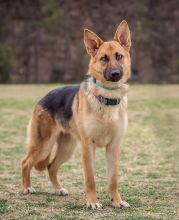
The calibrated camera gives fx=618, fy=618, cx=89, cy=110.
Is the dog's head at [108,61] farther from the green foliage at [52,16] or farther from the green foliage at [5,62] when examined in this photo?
the green foliage at [52,16]

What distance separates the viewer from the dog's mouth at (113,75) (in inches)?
235

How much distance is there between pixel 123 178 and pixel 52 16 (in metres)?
22.5

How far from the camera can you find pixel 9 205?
6070 mm

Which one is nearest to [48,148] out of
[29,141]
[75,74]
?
[29,141]

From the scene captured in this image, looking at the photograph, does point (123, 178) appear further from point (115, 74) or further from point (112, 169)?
point (115, 74)

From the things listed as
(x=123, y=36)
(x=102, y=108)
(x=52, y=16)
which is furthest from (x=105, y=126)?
(x=52, y=16)

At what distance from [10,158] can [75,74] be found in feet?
66.9

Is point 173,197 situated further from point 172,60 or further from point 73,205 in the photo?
point 172,60

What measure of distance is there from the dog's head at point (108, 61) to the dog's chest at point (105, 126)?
341 millimetres

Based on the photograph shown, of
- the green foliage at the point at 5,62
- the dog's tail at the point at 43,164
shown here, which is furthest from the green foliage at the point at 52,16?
the dog's tail at the point at 43,164

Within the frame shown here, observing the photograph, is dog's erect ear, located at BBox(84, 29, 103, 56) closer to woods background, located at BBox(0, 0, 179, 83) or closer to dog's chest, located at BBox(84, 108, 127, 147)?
dog's chest, located at BBox(84, 108, 127, 147)

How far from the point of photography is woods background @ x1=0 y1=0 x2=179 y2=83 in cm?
2934

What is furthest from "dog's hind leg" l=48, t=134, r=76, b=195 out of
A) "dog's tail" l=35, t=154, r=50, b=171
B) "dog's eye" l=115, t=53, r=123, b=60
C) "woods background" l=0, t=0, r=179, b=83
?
"woods background" l=0, t=0, r=179, b=83

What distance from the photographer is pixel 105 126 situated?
6.07m
